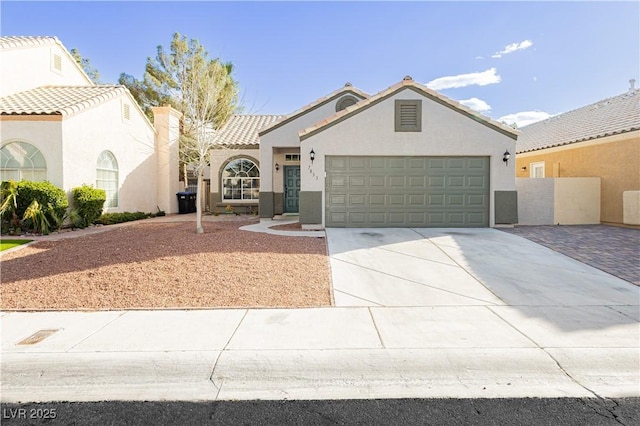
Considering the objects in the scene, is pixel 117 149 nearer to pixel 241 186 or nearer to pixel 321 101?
pixel 241 186

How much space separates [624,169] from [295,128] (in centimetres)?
1305

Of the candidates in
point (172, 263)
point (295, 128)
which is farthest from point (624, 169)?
point (172, 263)

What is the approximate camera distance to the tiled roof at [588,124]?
1371 centimetres

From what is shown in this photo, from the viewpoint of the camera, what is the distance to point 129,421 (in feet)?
9.66

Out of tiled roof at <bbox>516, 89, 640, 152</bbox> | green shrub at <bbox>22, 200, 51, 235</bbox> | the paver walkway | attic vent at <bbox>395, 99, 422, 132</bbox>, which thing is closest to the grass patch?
green shrub at <bbox>22, 200, 51, 235</bbox>

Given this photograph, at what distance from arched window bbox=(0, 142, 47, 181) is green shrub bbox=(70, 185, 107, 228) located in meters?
1.27

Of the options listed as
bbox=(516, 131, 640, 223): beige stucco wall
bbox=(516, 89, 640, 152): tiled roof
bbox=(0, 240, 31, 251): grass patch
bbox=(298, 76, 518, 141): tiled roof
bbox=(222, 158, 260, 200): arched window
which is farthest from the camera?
bbox=(222, 158, 260, 200): arched window

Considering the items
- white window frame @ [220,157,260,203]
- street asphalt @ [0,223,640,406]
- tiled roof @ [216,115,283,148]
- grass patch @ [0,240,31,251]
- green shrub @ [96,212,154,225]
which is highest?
tiled roof @ [216,115,283,148]

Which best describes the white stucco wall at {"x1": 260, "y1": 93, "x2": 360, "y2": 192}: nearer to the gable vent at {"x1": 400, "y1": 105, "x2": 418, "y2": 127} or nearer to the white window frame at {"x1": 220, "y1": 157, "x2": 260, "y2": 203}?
the white window frame at {"x1": 220, "y1": 157, "x2": 260, "y2": 203}

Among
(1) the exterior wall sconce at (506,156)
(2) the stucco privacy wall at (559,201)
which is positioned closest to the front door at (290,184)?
(1) the exterior wall sconce at (506,156)

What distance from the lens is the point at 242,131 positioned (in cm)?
1981

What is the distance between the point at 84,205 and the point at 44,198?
51.9 inches

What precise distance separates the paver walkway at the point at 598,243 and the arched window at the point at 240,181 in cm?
1231

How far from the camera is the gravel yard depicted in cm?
579
